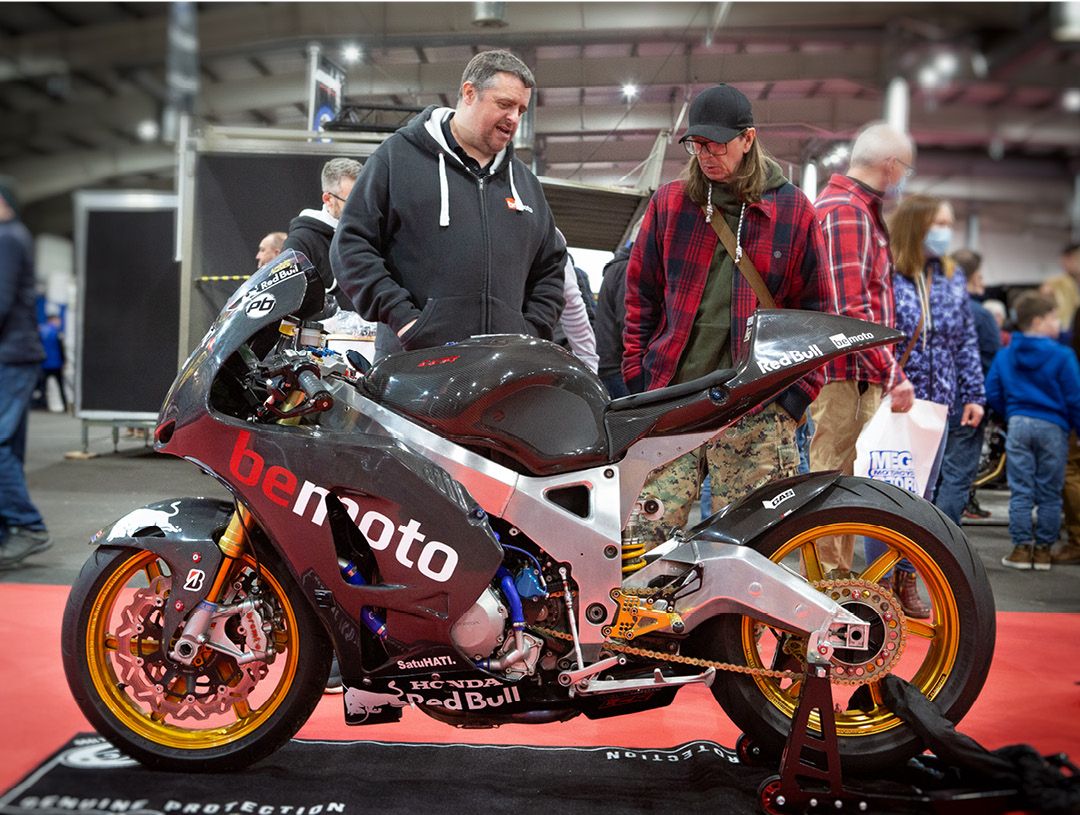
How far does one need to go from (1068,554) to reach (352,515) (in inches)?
172

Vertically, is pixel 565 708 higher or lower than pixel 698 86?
lower

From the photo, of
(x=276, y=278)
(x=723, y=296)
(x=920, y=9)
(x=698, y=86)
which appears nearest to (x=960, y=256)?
(x=920, y=9)

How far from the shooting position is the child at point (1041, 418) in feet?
16.7

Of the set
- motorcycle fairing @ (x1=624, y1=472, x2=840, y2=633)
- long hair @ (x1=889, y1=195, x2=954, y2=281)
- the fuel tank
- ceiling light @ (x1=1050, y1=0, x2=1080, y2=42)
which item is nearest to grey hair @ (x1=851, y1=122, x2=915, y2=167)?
long hair @ (x1=889, y1=195, x2=954, y2=281)

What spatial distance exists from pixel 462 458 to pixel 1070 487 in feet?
14.3

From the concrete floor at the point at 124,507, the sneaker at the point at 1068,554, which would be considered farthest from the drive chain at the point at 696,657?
the sneaker at the point at 1068,554

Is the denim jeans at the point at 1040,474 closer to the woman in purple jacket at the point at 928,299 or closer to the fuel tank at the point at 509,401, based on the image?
the woman in purple jacket at the point at 928,299

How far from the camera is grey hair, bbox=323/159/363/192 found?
136 inches

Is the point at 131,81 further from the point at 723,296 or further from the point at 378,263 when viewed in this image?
the point at 723,296

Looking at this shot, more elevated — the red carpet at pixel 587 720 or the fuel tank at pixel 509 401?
the fuel tank at pixel 509 401

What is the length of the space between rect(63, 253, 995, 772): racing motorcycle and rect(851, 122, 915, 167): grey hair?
1239 millimetres

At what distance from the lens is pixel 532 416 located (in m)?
2.16

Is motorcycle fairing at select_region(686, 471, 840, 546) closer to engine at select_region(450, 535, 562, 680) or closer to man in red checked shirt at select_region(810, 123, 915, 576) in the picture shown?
engine at select_region(450, 535, 562, 680)

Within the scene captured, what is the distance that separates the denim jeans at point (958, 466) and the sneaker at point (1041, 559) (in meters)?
0.41
